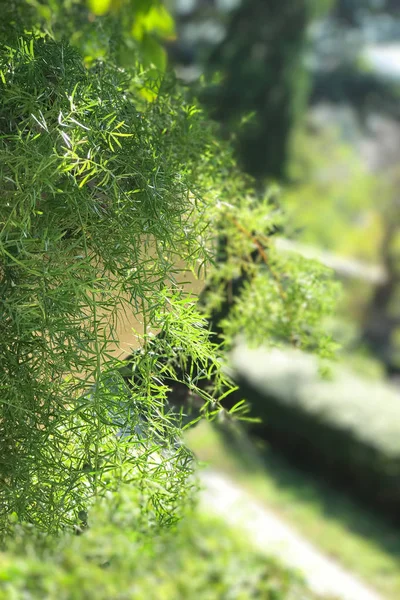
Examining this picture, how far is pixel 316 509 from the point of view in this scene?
3559 mm

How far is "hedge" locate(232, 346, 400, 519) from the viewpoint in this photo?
3.61 m

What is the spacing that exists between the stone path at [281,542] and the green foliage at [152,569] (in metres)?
0.21

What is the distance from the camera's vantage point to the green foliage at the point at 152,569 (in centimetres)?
164

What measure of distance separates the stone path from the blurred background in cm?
9

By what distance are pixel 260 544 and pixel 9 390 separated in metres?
2.49

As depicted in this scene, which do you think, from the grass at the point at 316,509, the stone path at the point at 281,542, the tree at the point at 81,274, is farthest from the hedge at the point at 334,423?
the tree at the point at 81,274

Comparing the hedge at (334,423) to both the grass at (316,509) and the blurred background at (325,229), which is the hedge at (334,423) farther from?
the grass at (316,509)

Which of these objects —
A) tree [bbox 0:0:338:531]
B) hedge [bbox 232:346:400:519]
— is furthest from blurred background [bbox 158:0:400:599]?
tree [bbox 0:0:338:531]

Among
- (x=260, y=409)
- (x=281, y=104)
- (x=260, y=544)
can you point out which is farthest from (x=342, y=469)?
(x=281, y=104)

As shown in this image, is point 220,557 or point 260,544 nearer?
point 220,557

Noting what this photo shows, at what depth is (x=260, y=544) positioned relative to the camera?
2750mm

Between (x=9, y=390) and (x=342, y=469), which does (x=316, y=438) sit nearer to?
(x=342, y=469)

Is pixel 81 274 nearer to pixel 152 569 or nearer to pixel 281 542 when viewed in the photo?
pixel 152 569

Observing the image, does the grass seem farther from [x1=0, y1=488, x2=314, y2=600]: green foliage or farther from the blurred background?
[x1=0, y1=488, x2=314, y2=600]: green foliage
